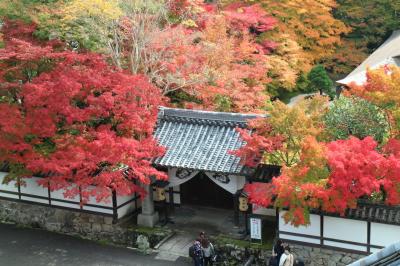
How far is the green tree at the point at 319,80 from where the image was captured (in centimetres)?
4081

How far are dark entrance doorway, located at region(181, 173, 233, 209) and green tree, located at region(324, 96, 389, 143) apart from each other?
5.86 m

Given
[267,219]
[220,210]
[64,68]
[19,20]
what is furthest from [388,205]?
[19,20]

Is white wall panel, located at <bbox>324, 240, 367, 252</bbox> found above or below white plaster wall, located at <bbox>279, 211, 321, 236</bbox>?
below

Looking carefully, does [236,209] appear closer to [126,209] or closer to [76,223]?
[126,209]

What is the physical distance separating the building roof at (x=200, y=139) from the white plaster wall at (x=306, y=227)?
7.36 feet

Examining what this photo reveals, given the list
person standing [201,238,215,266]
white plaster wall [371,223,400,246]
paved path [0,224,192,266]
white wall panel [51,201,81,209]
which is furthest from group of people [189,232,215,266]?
white wall panel [51,201,81,209]

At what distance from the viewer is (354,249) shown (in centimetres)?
1869

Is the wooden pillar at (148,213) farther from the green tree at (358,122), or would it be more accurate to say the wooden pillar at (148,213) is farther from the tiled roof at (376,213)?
the tiled roof at (376,213)

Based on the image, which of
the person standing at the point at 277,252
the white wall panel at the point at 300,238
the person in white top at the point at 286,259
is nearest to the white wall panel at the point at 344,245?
the white wall panel at the point at 300,238

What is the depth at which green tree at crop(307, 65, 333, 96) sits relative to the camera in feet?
134

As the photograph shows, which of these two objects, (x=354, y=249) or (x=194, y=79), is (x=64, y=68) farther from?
(x=354, y=249)

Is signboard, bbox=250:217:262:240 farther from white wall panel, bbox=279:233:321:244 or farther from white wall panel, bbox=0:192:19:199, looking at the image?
white wall panel, bbox=0:192:19:199

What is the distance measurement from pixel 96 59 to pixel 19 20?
16.7ft

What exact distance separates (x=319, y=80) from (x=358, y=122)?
2155cm
